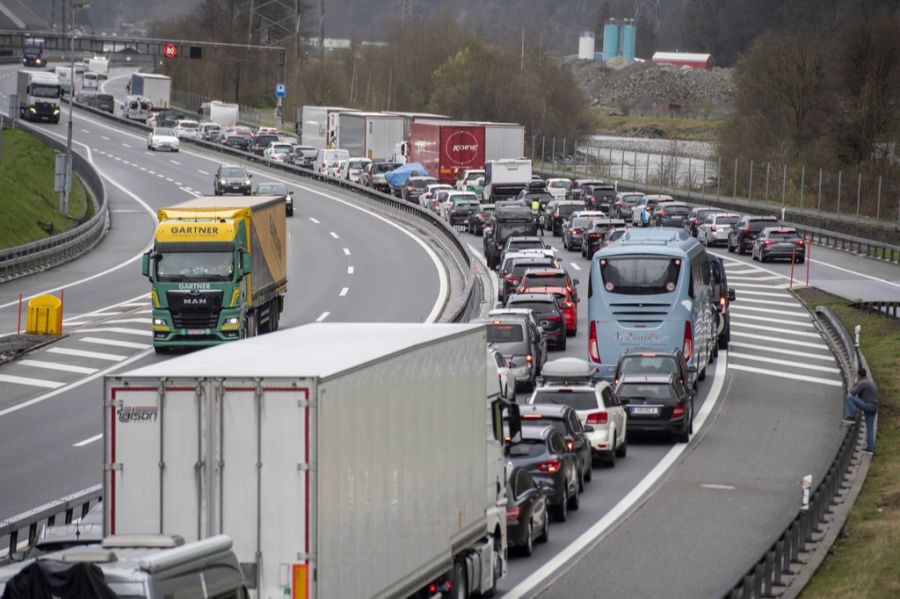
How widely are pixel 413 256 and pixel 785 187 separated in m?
32.6

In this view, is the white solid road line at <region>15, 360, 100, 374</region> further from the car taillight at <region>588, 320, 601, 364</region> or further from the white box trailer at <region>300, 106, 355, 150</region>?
the white box trailer at <region>300, 106, 355, 150</region>

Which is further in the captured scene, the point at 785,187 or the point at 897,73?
the point at 897,73

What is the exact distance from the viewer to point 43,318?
40000mm

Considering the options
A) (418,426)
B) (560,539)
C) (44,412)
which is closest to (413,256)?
(44,412)

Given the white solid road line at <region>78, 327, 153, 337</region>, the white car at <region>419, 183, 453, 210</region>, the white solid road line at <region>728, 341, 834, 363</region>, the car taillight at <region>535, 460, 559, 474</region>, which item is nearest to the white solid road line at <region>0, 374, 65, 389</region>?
the white solid road line at <region>78, 327, 153, 337</region>

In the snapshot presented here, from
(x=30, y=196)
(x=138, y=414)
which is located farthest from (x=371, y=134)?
(x=138, y=414)

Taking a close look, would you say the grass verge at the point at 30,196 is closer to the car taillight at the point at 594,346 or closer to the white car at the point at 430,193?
the white car at the point at 430,193

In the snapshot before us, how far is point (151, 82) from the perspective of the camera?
144500 millimetres

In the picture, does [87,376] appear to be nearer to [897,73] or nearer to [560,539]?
[560,539]

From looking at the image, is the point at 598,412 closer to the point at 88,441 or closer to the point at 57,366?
the point at 88,441

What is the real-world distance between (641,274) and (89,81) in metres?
128

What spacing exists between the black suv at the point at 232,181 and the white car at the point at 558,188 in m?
16.5

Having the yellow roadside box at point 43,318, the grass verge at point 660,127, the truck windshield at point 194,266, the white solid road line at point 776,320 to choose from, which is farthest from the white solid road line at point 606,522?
the grass verge at point 660,127

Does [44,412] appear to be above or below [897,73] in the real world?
below
